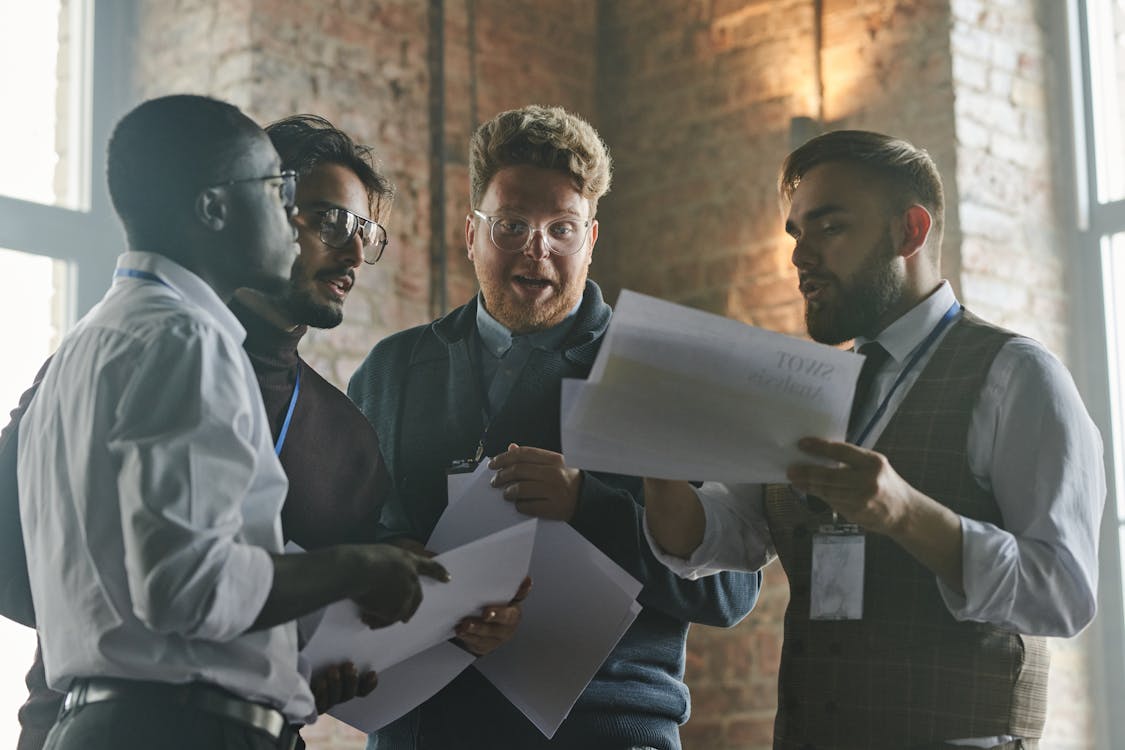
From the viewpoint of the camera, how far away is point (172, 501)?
1.75 m

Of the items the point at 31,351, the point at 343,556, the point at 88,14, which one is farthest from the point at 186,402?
the point at 88,14

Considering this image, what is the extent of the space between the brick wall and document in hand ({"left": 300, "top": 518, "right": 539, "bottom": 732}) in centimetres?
243

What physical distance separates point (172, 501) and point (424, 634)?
0.61 meters

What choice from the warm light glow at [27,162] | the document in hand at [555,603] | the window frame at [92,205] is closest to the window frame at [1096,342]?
the document in hand at [555,603]

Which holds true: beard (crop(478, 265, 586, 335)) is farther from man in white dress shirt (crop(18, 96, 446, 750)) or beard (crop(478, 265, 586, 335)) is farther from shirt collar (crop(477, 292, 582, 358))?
man in white dress shirt (crop(18, 96, 446, 750))

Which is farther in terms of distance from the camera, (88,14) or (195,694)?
(88,14)

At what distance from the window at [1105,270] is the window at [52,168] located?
3.37 meters

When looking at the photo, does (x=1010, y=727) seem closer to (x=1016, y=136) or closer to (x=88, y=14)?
(x=1016, y=136)

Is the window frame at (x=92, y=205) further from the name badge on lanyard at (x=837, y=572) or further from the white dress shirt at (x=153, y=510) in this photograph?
the name badge on lanyard at (x=837, y=572)

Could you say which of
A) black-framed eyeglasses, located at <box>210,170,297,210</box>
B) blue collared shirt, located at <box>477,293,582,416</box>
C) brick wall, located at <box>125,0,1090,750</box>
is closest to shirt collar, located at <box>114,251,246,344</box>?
black-framed eyeglasses, located at <box>210,170,297,210</box>

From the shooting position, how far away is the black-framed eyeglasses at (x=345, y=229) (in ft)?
8.76

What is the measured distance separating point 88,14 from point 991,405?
3946 millimetres

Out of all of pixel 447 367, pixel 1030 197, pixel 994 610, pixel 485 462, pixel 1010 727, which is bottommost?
pixel 1010 727

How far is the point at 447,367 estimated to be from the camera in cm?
293
